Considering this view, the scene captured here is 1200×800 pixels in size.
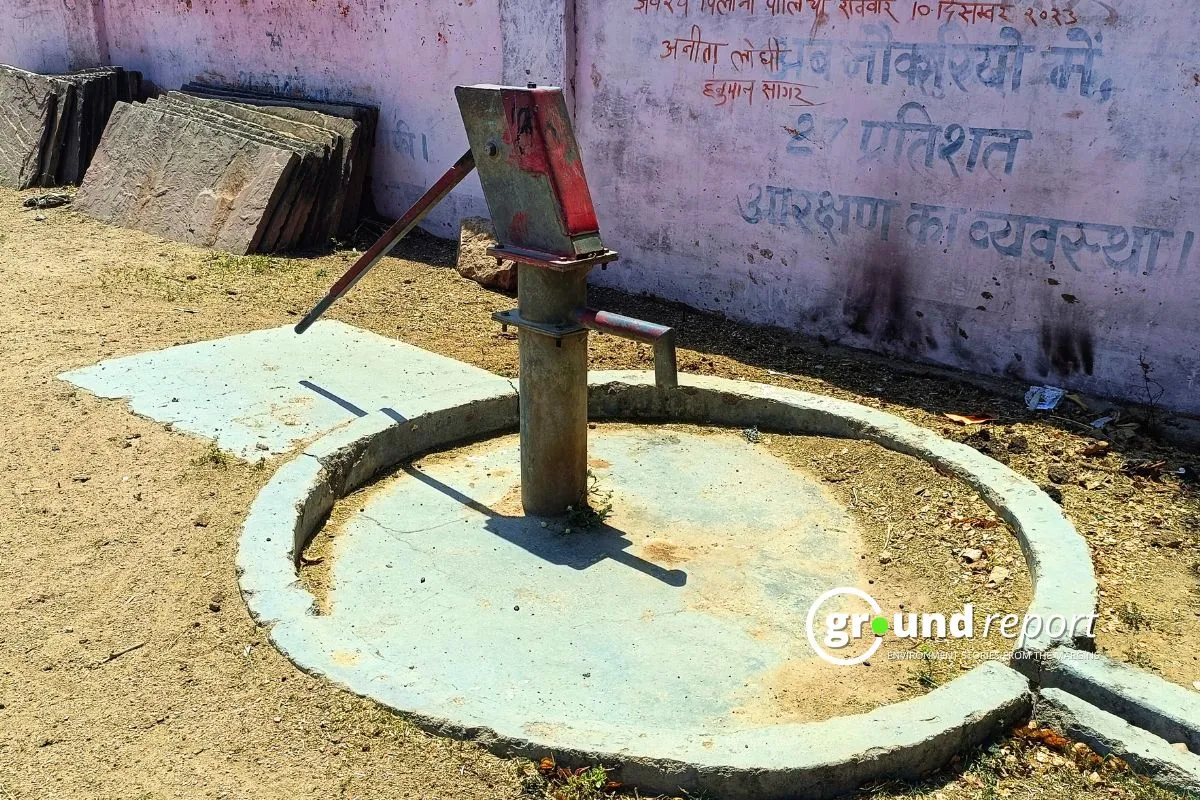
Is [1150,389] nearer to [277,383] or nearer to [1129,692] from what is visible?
[1129,692]

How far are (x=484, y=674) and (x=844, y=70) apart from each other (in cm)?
412

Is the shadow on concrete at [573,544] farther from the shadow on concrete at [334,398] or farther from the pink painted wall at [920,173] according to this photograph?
the pink painted wall at [920,173]

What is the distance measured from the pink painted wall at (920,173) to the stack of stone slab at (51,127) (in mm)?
5734

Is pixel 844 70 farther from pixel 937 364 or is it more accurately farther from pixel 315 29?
pixel 315 29

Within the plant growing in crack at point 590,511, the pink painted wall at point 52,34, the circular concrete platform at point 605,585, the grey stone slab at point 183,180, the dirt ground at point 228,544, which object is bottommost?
the circular concrete platform at point 605,585

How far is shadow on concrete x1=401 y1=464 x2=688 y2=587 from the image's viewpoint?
157 inches

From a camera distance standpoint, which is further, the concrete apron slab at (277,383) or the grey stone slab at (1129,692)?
the concrete apron slab at (277,383)

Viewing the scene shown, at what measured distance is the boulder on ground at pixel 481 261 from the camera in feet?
23.6

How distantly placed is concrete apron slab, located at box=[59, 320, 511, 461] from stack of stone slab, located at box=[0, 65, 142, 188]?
18.0 feet

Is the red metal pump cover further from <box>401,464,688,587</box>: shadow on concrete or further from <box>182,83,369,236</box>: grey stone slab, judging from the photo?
<box>182,83,369,236</box>: grey stone slab

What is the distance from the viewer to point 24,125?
10.2 metres

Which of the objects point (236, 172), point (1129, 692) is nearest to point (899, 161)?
point (1129, 692)

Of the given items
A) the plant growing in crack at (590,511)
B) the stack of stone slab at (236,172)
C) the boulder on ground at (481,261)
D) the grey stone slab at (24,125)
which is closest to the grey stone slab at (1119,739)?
the plant growing in crack at (590,511)

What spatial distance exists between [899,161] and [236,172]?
5.05 metres
